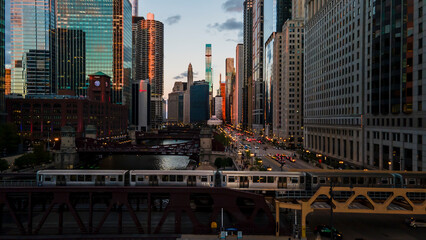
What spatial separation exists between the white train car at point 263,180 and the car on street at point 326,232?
198 inches

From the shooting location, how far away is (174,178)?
3650 centimetres

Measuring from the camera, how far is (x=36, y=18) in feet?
612

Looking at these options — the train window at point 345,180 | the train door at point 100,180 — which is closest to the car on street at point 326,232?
the train window at point 345,180

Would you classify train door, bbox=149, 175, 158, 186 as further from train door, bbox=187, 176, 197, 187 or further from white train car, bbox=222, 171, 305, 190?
white train car, bbox=222, 171, 305, 190

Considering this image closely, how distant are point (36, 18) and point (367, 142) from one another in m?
202

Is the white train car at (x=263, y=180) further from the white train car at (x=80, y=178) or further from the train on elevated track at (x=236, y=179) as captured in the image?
the white train car at (x=80, y=178)

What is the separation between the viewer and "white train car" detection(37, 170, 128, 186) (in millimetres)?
36594

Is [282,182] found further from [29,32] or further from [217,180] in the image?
[29,32]

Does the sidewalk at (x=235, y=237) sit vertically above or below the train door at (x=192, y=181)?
below

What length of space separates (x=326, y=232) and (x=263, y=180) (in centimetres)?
923

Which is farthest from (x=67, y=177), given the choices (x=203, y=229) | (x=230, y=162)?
(x=230, y=162)

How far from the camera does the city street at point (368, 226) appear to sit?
111 ft

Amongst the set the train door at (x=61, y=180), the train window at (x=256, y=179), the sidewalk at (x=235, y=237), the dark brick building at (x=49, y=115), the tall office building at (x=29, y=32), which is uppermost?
the tall office building at (x=29, y=32)

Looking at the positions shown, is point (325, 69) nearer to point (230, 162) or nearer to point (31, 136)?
point (230, 162)
